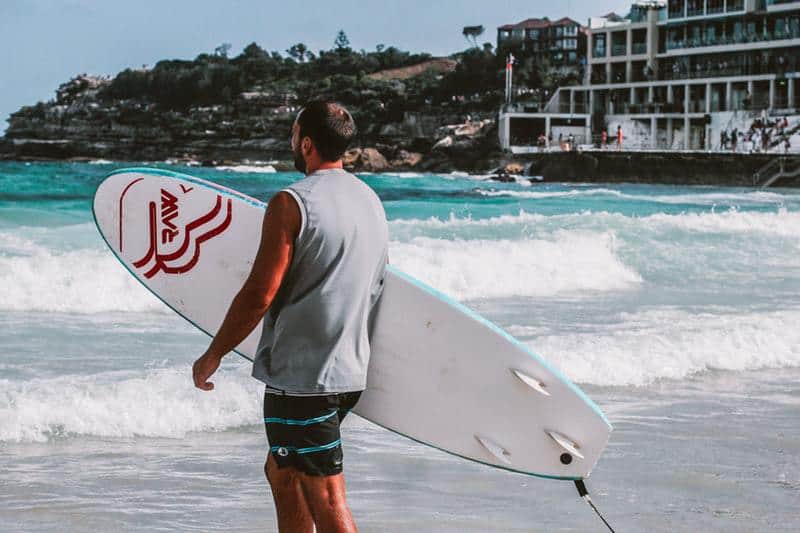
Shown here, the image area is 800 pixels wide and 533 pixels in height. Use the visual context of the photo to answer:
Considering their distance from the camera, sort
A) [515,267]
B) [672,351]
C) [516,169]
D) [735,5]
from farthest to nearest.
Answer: [735,5], [516,169], [515,267], [672,351]

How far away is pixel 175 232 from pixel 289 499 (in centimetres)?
93

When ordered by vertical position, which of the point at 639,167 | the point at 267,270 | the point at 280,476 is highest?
the point at 267,270

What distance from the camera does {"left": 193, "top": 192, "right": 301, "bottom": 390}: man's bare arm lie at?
7.65 feet

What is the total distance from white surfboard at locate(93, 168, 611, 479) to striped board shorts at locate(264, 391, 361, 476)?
0.50 metres

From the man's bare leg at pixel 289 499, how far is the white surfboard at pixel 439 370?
0.49 meters

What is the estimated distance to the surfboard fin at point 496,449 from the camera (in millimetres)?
3061

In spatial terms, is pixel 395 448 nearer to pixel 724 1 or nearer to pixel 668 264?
pixel 668 264

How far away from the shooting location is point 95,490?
3.92m

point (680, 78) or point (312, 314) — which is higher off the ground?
point (680, 78)

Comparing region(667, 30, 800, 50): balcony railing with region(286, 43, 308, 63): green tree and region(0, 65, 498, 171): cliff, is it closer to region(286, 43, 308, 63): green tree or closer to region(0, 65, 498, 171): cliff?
region(0, 65, 498, 171): cliff

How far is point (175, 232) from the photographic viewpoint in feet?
10.2

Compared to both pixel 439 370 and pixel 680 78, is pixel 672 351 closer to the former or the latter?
pixel 439 370

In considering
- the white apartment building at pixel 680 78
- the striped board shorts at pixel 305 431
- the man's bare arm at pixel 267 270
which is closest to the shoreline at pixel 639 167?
the white apartment building at pixel 680 78

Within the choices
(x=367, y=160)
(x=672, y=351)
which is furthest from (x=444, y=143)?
(x=672, y=351)
